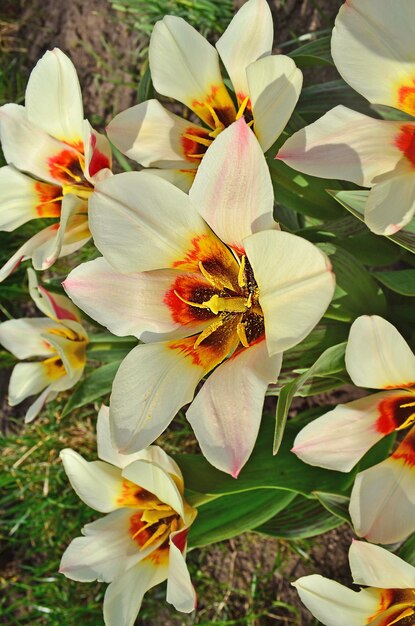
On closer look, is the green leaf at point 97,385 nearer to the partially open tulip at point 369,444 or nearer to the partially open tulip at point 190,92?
the partially open tulip at point 190,92

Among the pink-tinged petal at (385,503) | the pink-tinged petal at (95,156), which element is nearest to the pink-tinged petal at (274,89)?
the pink-tinged petal at (95,156)

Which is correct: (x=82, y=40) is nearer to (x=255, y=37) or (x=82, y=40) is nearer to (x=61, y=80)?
(x=61, y=80)

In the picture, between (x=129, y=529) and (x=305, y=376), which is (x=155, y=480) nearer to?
(x=129, y=529)

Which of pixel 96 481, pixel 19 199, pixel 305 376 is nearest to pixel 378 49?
pixel 305 376

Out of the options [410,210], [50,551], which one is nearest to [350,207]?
[410,210]

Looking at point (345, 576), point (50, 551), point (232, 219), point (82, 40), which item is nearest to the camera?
point (232, 219)

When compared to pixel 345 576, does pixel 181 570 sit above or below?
above
